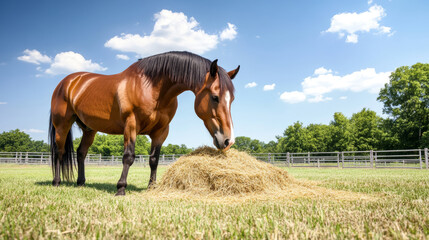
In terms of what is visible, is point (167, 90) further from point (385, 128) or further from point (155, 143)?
point (385, 128)

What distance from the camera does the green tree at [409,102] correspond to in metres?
27.8

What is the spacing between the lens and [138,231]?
1.55m

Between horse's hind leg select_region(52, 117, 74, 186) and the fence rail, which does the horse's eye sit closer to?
horse's hind leg select_region(52, 117, 74, 186)

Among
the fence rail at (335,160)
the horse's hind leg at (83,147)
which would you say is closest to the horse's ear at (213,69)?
the horse's hind leg at (83,147)

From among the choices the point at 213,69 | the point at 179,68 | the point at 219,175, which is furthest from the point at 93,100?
the point at 219,175

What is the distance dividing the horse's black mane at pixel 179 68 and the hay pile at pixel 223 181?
3.52 ft

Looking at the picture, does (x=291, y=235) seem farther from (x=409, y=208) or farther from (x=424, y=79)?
(x=424, y=79)

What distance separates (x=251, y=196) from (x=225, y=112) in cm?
112

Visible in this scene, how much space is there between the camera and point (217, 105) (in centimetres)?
333

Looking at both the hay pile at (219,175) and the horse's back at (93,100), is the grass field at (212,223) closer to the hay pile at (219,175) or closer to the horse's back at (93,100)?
the hay pile at (219,175)

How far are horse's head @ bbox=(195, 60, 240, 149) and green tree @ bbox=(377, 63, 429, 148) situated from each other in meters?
31.8

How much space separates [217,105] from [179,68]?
910mm

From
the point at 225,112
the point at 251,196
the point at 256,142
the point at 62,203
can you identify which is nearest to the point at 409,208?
the point at 251,196

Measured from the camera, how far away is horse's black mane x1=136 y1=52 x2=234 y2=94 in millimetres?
3611
